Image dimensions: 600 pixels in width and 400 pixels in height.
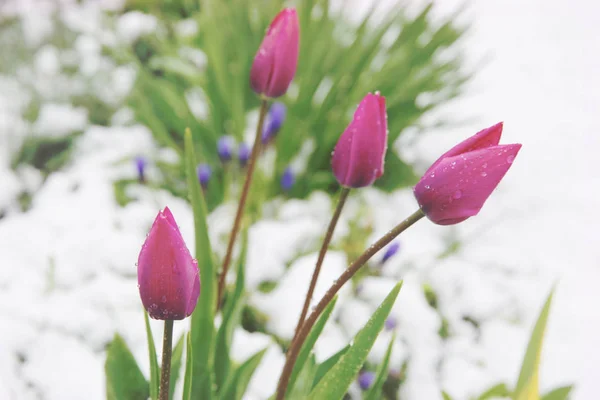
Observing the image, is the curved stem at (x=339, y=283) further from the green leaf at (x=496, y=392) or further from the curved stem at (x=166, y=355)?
the green leaf at (x=496, y=392)

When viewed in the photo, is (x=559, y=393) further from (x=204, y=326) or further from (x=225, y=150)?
(x=225, y=150)

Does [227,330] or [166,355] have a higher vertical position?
[227,330]

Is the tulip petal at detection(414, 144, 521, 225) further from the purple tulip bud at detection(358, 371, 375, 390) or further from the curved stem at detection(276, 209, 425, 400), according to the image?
the purple tulip bud at detection(358, 371, 375, 390)

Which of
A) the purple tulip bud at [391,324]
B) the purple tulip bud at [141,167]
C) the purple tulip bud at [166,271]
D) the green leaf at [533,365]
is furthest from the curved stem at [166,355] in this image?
the purple tulip bud at [141,167]

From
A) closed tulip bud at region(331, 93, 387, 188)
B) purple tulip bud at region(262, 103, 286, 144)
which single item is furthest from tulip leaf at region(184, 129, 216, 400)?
purple tulip bud at region(262, 103, 286, 144)

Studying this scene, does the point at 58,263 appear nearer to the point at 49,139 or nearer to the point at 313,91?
the point at 49,139

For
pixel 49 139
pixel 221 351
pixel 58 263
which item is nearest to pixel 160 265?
pixel 221 351

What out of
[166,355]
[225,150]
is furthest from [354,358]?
[225,150]

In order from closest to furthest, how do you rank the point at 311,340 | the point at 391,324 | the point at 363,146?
the point at 363,146
the point at 311,340
the point at 391,324
